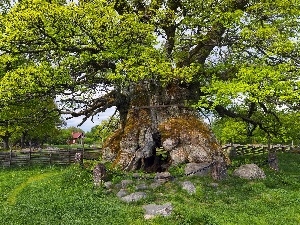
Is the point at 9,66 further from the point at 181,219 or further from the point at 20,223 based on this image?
the point at 181,219

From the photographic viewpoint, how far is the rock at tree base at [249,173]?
23.4m

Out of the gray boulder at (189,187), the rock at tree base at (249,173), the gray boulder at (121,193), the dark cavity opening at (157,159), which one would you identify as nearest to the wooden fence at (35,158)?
the dark cavity opening at (157,159)

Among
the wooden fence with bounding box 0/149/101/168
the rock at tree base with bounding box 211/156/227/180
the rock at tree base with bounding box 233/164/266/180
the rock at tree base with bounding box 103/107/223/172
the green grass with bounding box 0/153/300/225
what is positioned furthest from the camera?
the wooden fence with bounding box 0/149/101/168

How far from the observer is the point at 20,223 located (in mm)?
16438

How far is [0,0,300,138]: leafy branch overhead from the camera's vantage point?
22.0 metres

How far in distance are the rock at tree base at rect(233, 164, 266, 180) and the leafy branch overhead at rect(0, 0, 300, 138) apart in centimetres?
414

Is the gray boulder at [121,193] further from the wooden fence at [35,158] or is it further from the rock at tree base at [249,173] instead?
the wooden fence at [35,158]

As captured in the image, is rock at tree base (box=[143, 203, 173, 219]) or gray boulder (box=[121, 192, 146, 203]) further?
gray boulder (box=[121, 192, 146, 203])

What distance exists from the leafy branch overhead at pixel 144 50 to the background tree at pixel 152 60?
0.07 metres

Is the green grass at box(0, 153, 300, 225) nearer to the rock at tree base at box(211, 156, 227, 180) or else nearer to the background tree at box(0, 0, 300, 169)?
the rock at tree base at box(211, 156, 227, 180)

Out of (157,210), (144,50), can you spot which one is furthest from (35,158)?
(157,210)

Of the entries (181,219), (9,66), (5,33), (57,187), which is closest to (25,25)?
(5,33)

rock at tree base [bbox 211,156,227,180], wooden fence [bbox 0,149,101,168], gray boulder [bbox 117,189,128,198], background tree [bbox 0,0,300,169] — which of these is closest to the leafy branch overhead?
background tree [bbox 0,0,300,169]

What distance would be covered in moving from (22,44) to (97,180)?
10.0 meters
